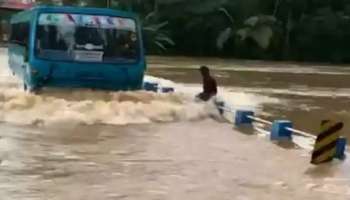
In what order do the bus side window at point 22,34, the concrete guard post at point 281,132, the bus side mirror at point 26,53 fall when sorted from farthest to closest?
the bus side window at point 22,34, the bus side mirror at point 26,53, the concrete guard post at point 281,132

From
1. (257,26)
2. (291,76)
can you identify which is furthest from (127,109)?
(257,26)

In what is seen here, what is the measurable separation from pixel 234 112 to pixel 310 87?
1404 cm

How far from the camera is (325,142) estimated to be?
11.8 metres

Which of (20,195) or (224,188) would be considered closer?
(20,195)

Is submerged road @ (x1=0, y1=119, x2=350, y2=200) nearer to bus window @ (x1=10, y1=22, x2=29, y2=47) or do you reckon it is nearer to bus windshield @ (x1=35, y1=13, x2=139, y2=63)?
bus windshield @ (x1=35, y1=13, x2=139, y2=63)

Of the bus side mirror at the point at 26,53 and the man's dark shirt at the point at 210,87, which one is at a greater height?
the bus side mirror at the point at 26,53

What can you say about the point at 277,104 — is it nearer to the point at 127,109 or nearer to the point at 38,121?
the point at 127,109

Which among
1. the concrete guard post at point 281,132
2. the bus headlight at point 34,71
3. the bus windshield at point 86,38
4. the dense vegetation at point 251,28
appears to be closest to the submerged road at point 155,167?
the concrete guard post at point 281,132

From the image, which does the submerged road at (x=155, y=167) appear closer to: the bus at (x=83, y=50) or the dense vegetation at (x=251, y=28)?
the bus at (x=83, y=50)

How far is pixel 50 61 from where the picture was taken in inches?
737

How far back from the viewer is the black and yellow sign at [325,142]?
11.7m

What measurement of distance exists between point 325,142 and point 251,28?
44835 millimetres

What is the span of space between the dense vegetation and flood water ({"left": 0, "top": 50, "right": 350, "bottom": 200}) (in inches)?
1405

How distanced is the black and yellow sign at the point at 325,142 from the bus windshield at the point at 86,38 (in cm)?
836
